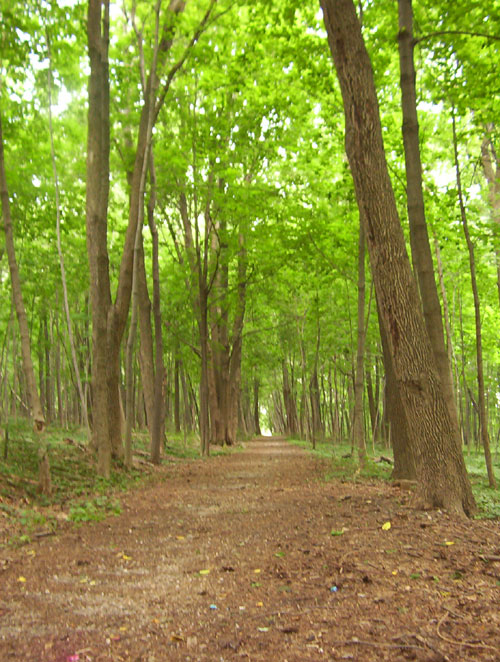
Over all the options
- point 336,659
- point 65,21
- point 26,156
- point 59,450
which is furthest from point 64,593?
point 26,156

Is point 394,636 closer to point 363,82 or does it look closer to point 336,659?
point 336,659

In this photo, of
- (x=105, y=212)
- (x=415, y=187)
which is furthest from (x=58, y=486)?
(x=415, y=187)

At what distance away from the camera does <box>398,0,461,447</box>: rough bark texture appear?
6.96 meters

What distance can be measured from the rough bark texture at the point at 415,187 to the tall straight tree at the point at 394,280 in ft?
3.69

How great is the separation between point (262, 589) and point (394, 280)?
352 cm

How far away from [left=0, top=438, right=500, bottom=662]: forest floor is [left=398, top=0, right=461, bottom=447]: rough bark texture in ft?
7.64

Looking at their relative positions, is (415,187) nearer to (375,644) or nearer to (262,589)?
(262,589)

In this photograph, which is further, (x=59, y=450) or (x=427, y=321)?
(x=59, y=450)

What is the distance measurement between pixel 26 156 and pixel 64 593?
12105mm

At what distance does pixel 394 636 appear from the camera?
8.95ft

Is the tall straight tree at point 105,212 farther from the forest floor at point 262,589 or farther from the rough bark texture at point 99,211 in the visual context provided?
the forest floor at point 262,589

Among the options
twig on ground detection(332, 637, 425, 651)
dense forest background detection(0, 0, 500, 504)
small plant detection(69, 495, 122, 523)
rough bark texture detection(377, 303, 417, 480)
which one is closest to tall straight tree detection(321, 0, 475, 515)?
dense forest background detection(0, 0, 500, 504)

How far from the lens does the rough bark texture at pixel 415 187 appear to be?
22.9 feet

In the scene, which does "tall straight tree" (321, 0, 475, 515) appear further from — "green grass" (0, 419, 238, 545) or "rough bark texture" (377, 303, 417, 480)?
"green grass" (0, 419, 238, 545)
